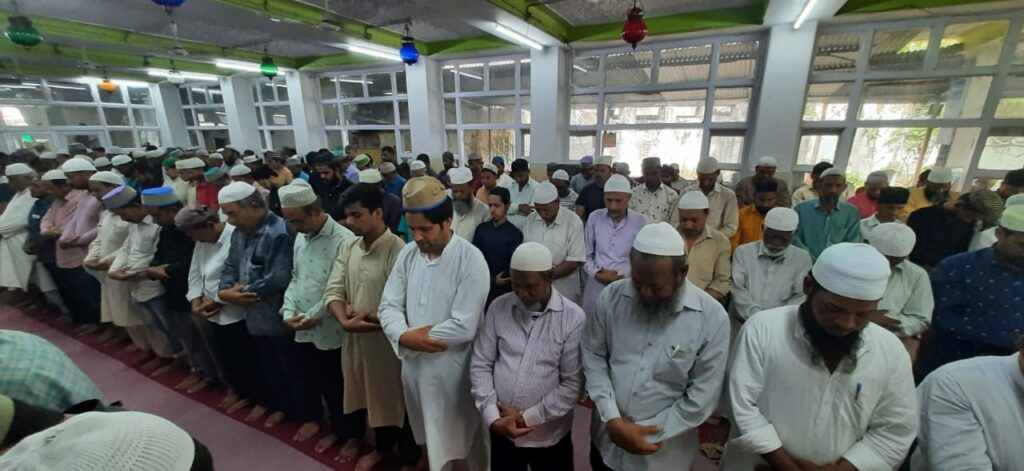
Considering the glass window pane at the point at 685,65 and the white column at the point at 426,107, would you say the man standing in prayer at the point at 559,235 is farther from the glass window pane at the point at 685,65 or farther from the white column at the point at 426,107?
the white column at the point at 426,107

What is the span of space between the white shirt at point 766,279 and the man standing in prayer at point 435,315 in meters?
1.70

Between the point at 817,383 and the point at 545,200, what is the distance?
211cm

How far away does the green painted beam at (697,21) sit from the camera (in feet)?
19.2

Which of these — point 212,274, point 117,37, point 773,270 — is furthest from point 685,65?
point 117,37

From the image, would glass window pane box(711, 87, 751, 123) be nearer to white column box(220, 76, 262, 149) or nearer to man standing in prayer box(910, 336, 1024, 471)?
man standing in prayer box(910, 336, 1024, 471)

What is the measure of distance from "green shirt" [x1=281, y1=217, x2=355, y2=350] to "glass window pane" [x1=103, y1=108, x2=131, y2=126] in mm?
16214

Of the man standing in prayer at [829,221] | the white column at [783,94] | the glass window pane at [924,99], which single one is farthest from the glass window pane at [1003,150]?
the man standing in prayer at [829,221]

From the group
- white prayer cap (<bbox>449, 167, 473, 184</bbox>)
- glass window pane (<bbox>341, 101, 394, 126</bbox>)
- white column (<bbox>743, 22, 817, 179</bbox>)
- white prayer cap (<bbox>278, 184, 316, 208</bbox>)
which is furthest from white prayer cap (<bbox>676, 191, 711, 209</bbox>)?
glass window pane (<bbox>341, 101, 394, 126</bbox>)

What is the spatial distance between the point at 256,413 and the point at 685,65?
803 centimetres

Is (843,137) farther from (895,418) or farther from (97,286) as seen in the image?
(97,286)

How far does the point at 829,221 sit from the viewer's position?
3.07 metres

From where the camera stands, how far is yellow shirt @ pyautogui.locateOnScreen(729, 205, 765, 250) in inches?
133

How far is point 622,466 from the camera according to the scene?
1668 millimetres

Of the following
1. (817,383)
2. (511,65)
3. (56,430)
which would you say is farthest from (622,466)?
(511,65)
